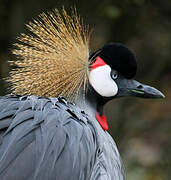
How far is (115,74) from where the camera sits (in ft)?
8.55

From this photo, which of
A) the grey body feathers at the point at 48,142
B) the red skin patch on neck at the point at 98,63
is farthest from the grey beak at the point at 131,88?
the grey body feathers at the point at 48,142

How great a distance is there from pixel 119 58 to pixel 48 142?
0.63 m

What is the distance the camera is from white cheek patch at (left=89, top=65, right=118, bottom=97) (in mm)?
2555

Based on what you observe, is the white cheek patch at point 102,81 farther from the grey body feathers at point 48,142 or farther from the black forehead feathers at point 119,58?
the grey body feathers at point 48,142

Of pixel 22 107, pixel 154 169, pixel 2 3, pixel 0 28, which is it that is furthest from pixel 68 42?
pixel 154 169

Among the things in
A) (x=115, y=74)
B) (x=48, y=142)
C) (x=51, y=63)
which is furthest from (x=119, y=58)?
(x=48, y=142)

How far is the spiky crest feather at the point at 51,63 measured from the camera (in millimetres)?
2512

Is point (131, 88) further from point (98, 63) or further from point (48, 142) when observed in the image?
point (48, 142)

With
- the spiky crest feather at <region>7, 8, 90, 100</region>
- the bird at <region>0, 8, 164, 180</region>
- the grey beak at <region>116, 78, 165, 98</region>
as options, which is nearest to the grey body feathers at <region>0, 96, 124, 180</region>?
the bird at <region>0, 8, 164, 180</region>

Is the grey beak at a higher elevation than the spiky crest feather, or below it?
below

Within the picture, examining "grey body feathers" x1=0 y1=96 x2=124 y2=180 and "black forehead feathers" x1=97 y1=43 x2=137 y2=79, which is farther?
"black forehead feathers" x1=97 y1=43 x2=137 y2=79

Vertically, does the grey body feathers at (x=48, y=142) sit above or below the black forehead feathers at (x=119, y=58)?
below

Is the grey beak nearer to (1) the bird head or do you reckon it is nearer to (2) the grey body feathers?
(1) the bird head

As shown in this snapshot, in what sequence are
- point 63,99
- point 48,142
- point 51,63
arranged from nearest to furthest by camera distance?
1. point 48,142
2. point 63,99
3. point 51,63
